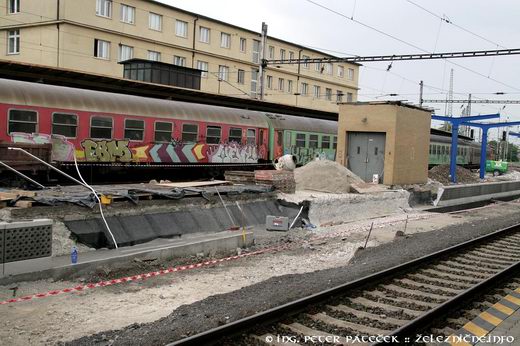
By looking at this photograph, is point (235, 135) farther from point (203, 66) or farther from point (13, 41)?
point (13, 41)

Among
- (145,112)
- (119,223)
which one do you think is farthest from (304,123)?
(119,223)

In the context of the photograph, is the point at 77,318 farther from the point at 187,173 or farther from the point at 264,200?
the point at 187,173

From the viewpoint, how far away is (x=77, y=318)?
6613 millimetres

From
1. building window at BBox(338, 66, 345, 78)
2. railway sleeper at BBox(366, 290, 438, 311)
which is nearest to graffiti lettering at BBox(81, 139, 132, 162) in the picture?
railway sleeper at BBox(366, 290, 438, 311)

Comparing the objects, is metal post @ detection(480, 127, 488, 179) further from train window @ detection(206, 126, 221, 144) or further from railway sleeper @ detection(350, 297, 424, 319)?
railway sleeper @ detection(350, 297, 424, 319)

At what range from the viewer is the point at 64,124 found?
55.4ft

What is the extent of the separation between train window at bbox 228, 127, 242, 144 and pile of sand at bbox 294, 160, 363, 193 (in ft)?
17.5

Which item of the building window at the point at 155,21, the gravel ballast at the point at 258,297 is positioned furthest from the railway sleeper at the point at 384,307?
the building window at the point at 155,21

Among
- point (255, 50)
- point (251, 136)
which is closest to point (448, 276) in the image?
point (251, 136)

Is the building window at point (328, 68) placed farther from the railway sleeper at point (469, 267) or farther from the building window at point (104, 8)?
the railway sleeper at point (469, 267)

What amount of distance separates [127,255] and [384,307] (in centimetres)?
492

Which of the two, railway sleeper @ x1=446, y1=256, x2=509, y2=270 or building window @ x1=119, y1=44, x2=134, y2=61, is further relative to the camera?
building window @ x1=119, y1=44, x2=134, y2=61

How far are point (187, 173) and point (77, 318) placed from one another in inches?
619

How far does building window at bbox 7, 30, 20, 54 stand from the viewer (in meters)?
39.1
